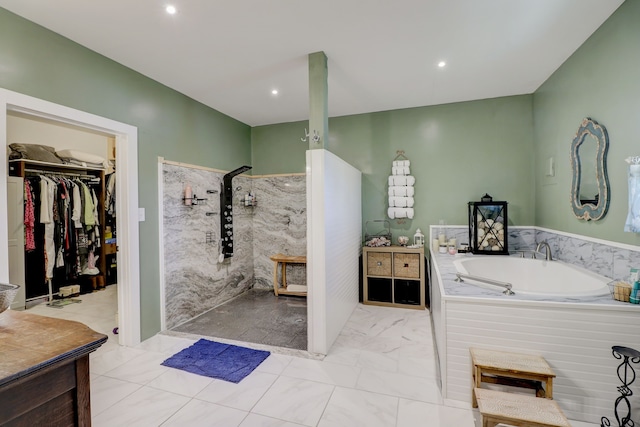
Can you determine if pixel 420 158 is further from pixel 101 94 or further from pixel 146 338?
pixel 146 338

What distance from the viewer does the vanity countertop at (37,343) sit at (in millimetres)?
826

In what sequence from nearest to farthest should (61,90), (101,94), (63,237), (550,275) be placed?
(61,90), (101,94), (550,275), (63,237)

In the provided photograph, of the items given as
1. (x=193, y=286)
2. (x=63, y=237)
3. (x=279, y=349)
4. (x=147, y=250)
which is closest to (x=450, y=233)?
(x=279, y=349)

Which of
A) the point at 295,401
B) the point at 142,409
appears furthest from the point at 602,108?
the point at 142,409

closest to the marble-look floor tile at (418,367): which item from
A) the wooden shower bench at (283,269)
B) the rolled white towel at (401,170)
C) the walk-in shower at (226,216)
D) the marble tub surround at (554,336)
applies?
the marble tub surround at (554,336)

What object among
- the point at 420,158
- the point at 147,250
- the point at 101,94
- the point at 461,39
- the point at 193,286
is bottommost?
the point at 193,286

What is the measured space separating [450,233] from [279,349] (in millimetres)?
2633

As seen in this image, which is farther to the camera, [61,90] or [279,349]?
[279,349]

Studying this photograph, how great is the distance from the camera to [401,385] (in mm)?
2143

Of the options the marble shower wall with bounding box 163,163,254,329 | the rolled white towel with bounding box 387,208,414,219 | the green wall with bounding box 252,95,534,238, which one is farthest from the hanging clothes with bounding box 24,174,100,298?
the rolled white towel with bounding box 387,208,414,219

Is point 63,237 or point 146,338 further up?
point 63,237

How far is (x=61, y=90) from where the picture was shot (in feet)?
7.34

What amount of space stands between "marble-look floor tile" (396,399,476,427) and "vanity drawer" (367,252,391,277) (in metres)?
1.98

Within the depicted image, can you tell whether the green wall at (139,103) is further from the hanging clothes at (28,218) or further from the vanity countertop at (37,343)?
the hanging clothes at (28,218)
